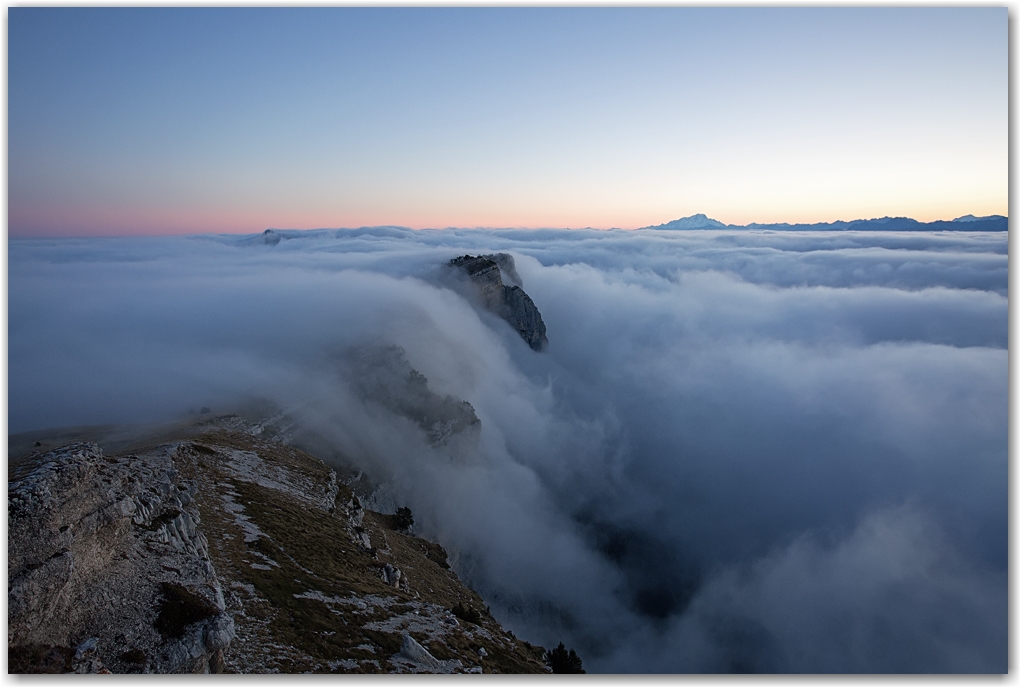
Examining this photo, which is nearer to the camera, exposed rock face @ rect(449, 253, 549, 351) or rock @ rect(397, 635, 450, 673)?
rock @ rect(397, 635, 450, 673)

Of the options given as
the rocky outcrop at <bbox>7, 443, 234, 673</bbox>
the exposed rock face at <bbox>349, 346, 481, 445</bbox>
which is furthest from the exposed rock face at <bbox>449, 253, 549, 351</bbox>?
the rocky outcrop at <bbox>7, 443, 234, 673</bbox>

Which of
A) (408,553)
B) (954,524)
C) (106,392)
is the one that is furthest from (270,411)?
(954,524)

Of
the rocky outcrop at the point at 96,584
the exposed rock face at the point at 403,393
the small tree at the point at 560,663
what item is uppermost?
the rocky outcrop at the point at 96,584

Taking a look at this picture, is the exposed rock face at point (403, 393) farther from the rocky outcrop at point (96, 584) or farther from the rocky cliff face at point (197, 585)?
the rocky outcrop at point (96, 584)

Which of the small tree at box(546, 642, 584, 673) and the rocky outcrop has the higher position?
the rocky outcrop

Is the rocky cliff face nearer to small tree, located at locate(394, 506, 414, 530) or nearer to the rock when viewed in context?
the rock

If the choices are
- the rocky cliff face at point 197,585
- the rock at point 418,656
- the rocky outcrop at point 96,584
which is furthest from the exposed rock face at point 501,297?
the rock at point 418,656

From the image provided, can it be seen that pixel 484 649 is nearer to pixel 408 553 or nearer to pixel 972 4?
pixel 408 553
